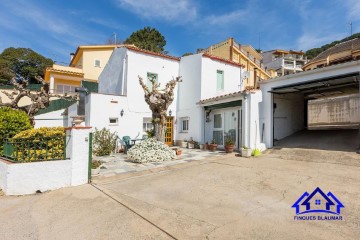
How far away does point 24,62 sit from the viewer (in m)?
37.4

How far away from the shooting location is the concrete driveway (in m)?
3.87

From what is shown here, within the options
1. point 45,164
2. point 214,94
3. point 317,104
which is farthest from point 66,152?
point 317,104

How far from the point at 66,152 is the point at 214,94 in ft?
41.4

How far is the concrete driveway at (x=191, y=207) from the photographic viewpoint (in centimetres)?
387

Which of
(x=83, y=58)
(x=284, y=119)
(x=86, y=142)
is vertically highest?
(x=83, y=58)

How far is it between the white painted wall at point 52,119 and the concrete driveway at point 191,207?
13885 mm

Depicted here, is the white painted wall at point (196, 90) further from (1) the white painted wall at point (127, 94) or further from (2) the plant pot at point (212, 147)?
(2) the plant pot at point (212, 147)

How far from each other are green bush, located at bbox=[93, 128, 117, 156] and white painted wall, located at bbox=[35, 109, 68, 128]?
757 centimetres

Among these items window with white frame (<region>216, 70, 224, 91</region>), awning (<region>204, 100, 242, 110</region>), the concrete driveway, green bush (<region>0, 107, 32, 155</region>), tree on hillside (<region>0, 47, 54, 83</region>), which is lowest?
the concrete driveway

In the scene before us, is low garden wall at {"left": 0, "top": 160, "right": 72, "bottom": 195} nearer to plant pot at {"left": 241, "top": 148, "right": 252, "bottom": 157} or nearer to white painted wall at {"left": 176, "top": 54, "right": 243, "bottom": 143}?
plant pot at {"left": 241, "top": 148, "right": 252, "bottom": 157}

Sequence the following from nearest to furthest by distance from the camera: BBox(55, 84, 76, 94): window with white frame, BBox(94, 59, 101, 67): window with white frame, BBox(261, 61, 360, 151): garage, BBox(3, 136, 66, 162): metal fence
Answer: BBox(3, 136, 66, 162): metal fence, BBox(261, 61, 360, 151): garage, BBox(55, 84, 76, 94): window with white frame, BBox(94, 59, 101, 67): window with white frame

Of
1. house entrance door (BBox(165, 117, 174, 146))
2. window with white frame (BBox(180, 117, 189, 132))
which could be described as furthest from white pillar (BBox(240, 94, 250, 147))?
house entrance door (BBox(165, 117, 174, 146))

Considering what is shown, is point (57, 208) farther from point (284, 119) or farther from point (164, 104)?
point (284, 119)

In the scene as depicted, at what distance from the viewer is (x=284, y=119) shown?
1413 cm
